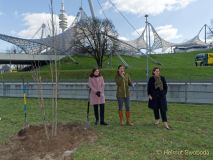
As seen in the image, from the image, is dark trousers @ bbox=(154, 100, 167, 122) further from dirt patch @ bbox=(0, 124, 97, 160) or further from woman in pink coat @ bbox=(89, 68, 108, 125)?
dirt patch @ bbox=(0, 124, 97, 160)

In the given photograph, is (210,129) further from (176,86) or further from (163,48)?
(163,48)

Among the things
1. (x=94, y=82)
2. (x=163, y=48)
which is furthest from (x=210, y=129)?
(x=163, y=48)

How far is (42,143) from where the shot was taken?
6.60 m

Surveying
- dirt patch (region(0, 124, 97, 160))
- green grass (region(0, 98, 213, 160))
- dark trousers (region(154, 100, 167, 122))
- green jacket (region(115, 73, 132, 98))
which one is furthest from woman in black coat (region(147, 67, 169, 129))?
dirt patch (region(0, 124, 97, 160))

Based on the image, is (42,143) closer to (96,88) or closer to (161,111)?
(96,88)

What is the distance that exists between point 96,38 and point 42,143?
4325 cm

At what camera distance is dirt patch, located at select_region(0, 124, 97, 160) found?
19.8 ft

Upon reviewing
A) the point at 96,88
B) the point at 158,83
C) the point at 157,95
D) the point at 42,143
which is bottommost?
the point at 42,143

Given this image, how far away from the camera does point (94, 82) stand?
862 cm

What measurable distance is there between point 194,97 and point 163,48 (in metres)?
81.6

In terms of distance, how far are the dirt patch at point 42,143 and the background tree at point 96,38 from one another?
136 feet

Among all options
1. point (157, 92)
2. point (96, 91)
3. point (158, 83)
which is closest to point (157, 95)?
point (157, 92)

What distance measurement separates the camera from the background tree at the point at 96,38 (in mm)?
48844

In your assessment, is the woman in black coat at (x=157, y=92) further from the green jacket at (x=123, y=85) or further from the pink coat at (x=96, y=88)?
the pink coat at (x=96, y=88)
